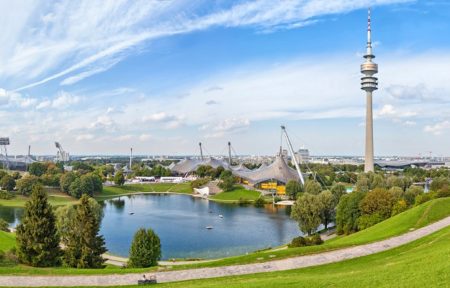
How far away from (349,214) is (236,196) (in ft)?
145

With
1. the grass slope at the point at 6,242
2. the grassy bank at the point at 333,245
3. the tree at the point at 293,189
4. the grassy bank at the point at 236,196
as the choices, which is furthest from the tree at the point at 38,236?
the grassy bank at the point at 236,196

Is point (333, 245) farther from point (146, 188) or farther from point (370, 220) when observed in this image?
point (146, 188)

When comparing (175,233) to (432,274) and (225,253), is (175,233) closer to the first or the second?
(225,253)

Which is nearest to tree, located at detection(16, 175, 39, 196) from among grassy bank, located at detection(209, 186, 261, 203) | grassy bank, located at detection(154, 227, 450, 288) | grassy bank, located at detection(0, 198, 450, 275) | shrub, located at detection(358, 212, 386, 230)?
grassy bank, located at detection(209, 186, 261, 203)

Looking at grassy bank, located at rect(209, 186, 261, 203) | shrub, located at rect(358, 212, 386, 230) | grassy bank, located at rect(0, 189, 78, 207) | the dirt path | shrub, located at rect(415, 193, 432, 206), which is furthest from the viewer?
grassy bank, located at rect(209, 186, 261, 203)

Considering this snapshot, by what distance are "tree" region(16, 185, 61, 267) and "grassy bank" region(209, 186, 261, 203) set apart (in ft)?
Answer: 178

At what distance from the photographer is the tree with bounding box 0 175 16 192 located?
2896 inches

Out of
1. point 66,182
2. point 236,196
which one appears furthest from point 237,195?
point 66,182

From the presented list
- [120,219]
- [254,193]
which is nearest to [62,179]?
[120,219]

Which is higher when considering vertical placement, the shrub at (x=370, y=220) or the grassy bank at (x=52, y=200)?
the shrub at (x=370, y=220)

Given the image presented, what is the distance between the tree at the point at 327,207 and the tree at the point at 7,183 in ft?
186

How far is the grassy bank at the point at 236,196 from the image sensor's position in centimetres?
7588

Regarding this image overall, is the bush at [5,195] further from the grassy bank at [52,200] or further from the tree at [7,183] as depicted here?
the tree at [7,183]

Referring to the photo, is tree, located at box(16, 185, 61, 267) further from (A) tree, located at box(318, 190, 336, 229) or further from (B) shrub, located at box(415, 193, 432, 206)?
(B) shrub, located at box(415, 193, 432, 206)
